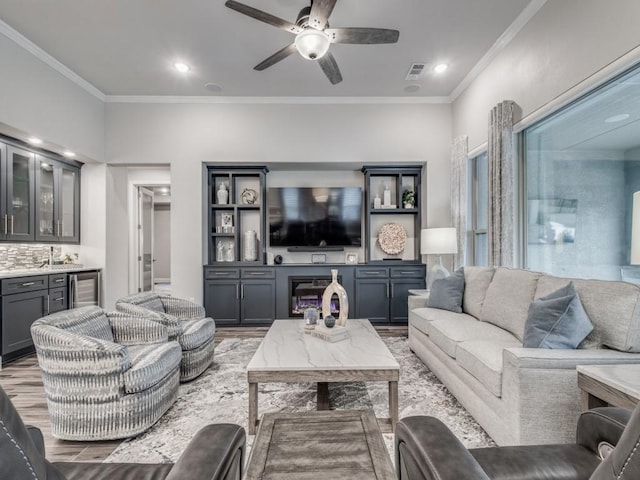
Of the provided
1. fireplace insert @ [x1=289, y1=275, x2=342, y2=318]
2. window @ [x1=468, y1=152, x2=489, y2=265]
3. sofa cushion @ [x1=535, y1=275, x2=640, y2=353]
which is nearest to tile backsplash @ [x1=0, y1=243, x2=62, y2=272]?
fireplace insert @ [x1=289, y1=275, x2=342, y2=318]

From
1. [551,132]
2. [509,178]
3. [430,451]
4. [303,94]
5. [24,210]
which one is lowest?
[430,451]

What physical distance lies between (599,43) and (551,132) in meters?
0.85

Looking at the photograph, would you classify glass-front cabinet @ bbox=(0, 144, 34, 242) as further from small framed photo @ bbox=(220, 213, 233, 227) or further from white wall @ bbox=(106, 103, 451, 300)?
small framed photo @ bbox=(220, 213, 233, 227)

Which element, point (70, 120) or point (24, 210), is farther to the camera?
point (70, 120)

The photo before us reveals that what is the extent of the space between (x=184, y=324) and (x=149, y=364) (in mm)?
1013

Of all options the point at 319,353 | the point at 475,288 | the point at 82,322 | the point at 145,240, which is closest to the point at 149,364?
the point at 82,322

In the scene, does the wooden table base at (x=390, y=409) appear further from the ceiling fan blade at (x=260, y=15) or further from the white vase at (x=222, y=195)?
the white vase at (x=222, y=195)

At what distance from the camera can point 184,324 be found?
3137 mm

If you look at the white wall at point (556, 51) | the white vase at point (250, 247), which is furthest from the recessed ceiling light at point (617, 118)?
the white vase at point (250, 247)

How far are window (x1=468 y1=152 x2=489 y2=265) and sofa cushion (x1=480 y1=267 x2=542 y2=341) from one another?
4.20 feet

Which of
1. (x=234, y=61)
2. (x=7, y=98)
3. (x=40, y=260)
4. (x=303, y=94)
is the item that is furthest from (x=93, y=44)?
(x=40, y=260)

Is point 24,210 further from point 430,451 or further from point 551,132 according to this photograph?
point 551,132

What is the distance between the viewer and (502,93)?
11.9 ft

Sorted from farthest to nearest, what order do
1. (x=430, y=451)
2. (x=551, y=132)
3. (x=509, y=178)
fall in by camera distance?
(x=509, y=178), (x=551, y=132), (x=430, y=451)
